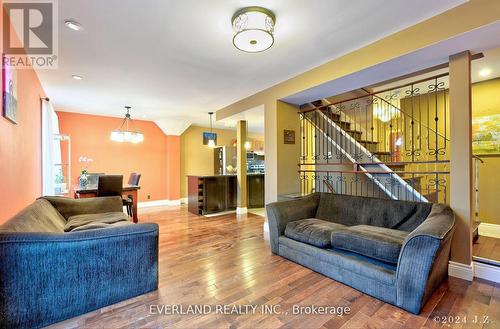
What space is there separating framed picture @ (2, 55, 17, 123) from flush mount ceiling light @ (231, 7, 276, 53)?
2.10m

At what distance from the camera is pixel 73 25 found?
2203 mm

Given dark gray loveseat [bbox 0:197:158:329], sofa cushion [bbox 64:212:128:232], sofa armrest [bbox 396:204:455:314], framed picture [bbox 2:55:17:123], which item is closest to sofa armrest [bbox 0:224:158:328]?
dark gray loveseat [bbox 0:197:158:329]

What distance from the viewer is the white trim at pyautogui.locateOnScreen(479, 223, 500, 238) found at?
358cm

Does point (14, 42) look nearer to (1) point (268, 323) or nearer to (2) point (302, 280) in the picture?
(1) point (268, 323)

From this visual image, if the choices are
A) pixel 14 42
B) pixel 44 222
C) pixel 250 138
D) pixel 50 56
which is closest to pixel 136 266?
pixel 44 222

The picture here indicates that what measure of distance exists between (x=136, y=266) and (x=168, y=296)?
1.35ft

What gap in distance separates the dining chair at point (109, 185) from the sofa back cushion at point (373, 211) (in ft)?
11.6

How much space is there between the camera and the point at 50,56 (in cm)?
Answer: 289

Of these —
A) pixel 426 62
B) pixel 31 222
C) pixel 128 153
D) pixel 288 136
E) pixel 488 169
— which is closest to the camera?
pixel 31 222

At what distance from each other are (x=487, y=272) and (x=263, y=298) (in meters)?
2.34

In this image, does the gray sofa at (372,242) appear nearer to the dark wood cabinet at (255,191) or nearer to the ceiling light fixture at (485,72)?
the ceiling light fixture at (485,72)

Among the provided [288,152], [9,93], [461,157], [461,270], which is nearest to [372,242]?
[461,270]

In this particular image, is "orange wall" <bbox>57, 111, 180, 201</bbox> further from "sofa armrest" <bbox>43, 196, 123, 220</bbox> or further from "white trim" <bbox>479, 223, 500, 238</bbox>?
"white trim" <bbox>479, 223, 500, 238</bbox>

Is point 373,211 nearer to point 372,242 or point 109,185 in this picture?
point 372,242
